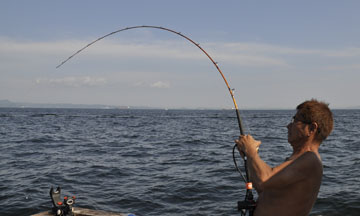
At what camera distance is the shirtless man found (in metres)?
2.83

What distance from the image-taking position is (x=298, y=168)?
283 cm

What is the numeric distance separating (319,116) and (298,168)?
0.50 metres

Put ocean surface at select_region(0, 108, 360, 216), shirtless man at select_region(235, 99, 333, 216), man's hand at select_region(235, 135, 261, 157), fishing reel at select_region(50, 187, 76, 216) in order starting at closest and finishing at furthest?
1. shirtless man at select_region(235, 99, 333, 216)
2. man's hand at select_region(235, 135, 261, 157)
3. fishing reel at select_region(50, 187, 76, 216)
4. ocean surface at select_region(0, 108, 360, 216)

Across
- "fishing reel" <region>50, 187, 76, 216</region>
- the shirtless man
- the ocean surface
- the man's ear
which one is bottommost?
the ocean surface

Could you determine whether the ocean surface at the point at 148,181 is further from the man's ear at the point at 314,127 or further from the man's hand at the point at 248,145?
the man's ear at the point at 314,127

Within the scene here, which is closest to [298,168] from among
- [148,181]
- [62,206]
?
[62,206]

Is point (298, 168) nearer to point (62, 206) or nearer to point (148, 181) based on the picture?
point (62, 206)

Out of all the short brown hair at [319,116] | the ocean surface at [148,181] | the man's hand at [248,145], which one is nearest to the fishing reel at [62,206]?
the ocean surface at [148,181]

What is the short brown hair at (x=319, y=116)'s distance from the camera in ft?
9.62

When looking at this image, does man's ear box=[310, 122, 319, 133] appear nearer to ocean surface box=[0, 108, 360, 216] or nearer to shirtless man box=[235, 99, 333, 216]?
shirtless man box=[235, 99, 333, 216]

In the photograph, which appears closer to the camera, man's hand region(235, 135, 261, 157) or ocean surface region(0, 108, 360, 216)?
man's hand region(235, 135, 261, 157)

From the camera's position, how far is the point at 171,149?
19.0m

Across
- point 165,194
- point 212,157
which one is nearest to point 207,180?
point 165,194

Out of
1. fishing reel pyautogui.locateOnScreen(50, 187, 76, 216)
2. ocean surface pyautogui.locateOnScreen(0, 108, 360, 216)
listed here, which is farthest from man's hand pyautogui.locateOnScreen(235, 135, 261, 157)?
ocean surface pyautogui.locateOnScreen(0, 108, 360, 216)
